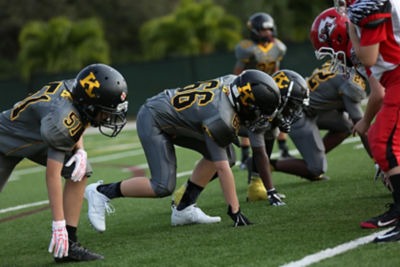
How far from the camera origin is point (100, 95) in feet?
13.4

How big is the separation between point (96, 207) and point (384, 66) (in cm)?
240

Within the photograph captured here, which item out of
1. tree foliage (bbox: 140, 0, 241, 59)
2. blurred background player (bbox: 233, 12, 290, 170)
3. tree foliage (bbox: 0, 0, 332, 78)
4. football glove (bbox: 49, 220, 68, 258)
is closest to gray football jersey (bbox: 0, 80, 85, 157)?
football glove (bbox: 49, 220, 68, 258)

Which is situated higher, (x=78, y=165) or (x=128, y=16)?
(x=78, y=165)

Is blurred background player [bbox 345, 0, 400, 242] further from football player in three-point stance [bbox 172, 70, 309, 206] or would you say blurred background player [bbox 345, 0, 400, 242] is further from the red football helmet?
football player in three-point stance [bbox 172, 70, 309, 206]

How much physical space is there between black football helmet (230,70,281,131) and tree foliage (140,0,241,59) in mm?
23234

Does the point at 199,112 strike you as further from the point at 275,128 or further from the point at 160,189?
the point at 275,128

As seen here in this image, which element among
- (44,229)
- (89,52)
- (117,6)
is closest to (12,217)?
(44,229)

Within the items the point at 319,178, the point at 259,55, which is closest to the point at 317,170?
the point at 319,178

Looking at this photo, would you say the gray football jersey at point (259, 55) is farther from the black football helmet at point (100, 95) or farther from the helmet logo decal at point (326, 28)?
the black football helmet at point (100, 95)

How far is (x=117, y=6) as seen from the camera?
4312cm

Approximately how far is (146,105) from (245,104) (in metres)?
1.03

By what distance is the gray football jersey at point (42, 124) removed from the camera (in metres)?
3.92

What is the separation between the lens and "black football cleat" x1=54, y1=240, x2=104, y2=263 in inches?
162

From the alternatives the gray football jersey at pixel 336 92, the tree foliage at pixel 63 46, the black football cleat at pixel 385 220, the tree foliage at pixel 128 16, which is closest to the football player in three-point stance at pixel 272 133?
the gray football jersey at pixel 336 92
